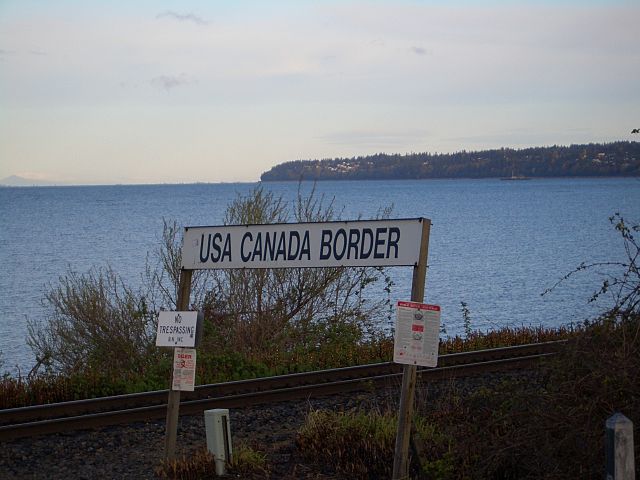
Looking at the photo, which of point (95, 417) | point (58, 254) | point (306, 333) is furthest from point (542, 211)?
point (95, 417)

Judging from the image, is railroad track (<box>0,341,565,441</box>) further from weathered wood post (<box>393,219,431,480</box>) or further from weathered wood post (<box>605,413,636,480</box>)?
weathered wood post (<box>605,413,636,480</box>)

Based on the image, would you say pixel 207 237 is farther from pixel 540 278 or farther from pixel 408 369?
pixel 540 278

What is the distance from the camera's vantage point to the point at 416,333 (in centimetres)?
660

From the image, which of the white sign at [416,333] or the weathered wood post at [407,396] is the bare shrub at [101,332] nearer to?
the weathered wood post at [407,396]

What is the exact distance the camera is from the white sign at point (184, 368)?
7.71 meters

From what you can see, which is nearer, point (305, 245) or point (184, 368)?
point (305, 245)

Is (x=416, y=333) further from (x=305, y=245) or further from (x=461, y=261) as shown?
(x=461, y=261)

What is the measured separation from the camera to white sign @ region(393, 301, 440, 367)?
6.56 m

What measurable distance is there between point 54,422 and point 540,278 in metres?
30.2

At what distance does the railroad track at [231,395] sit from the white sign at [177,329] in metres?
2.18

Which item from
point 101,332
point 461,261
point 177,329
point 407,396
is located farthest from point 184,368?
point 461,261

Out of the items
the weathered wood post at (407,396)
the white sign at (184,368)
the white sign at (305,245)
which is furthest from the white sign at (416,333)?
the white sign at (184,368)

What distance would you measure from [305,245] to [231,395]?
4.06 meters

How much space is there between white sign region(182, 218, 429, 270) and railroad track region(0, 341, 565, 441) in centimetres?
230
